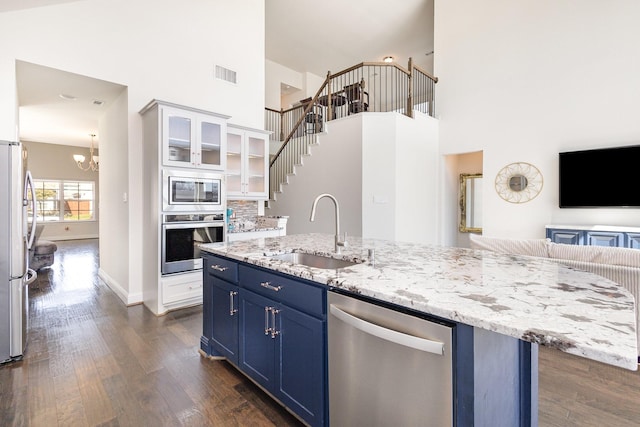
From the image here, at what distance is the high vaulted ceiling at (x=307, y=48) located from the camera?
4074mm

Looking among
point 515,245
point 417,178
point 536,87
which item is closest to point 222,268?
point 515,245

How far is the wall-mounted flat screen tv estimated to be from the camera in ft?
14.7

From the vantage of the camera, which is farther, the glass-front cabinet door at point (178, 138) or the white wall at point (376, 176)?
the white wall at point (376, 176)

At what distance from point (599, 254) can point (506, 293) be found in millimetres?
1579

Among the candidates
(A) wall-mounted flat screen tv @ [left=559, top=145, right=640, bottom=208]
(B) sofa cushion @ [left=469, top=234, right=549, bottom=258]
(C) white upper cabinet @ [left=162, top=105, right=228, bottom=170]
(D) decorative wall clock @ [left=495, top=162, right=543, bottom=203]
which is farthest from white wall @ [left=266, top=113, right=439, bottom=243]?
(B) sofa cushion @ [left=469, top=234, right=549, bottom=258]

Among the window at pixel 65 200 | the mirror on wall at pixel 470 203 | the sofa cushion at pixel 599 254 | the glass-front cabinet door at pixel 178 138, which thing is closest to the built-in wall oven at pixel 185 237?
the glass-front cabinet door at pixel 178 138

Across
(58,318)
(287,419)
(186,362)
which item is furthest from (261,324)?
(58,318)

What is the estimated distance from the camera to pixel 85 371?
2.32m

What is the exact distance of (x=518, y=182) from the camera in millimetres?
5473

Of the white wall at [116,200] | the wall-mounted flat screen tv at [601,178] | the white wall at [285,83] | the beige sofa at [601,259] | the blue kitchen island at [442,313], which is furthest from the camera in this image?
the white wall at [285,83]

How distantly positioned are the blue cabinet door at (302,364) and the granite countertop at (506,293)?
0.27 meters

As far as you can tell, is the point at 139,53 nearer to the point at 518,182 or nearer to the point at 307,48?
the point at 307,48

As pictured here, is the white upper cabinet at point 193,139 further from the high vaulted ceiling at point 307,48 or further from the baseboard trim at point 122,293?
the baseboard trim at point 122,293

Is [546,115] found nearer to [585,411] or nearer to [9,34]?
[585,411]
